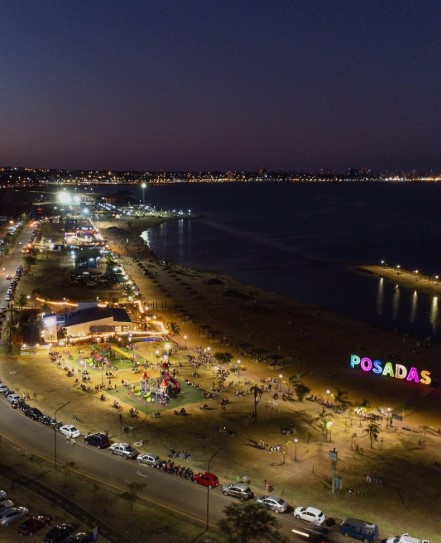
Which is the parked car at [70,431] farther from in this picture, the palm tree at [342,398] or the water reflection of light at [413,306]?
the water reflection of light at [413,306]

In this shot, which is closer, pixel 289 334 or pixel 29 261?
pixel 289 334

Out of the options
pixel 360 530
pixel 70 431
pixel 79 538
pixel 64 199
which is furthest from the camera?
pixel 64 199

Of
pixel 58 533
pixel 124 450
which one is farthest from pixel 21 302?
pixel 58 533

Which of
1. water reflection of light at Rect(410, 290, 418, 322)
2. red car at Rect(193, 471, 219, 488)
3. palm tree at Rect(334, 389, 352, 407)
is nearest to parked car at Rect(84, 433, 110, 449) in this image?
red car at Rect(193, 471, 219, 488)

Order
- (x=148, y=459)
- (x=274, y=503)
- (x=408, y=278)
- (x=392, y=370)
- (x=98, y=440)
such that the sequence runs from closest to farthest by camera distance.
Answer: (x=274, y=503) < (x=148, y=459) < (x=98, y=440) < (x=392, y=370) < (x=408, y=278)

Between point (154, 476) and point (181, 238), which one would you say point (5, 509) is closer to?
point (154, 476)

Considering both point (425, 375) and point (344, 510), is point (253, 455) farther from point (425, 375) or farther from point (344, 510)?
point (425, 375)

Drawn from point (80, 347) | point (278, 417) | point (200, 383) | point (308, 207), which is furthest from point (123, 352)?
point (308, 207)

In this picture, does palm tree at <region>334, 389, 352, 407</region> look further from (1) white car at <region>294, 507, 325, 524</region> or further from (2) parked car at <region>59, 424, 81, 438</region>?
(2) parked car at <region>59, 424, 81, 438</region>
